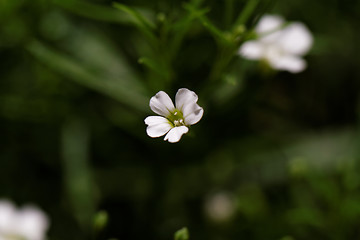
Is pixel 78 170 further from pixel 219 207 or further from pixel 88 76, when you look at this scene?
pixel 219 207

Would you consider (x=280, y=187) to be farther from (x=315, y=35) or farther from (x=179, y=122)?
(x=179, y=122)

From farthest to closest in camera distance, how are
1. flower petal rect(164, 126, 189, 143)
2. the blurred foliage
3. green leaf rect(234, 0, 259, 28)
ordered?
the blurred foliage, green leaf rect(234, 0, 259, 28), flower petal rect(164, 126, 189, 143)

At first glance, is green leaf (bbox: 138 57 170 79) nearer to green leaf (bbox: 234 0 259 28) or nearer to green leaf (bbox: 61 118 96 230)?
green leaf (bbox: 234 0 259 28)

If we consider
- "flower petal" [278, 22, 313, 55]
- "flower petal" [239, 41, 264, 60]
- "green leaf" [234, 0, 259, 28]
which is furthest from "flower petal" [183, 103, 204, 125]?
"flower petal" [278, 22, 313, 55]

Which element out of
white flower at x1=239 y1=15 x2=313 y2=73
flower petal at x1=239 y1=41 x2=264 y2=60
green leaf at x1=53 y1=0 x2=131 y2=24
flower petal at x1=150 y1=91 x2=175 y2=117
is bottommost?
flower petal at x1=150 y1=91 x2=175 y2=117

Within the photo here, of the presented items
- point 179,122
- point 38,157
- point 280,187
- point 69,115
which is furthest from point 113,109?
point 179,122

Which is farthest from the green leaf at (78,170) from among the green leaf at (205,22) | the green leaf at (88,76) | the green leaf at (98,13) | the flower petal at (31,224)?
the green leaf at (205,22)
